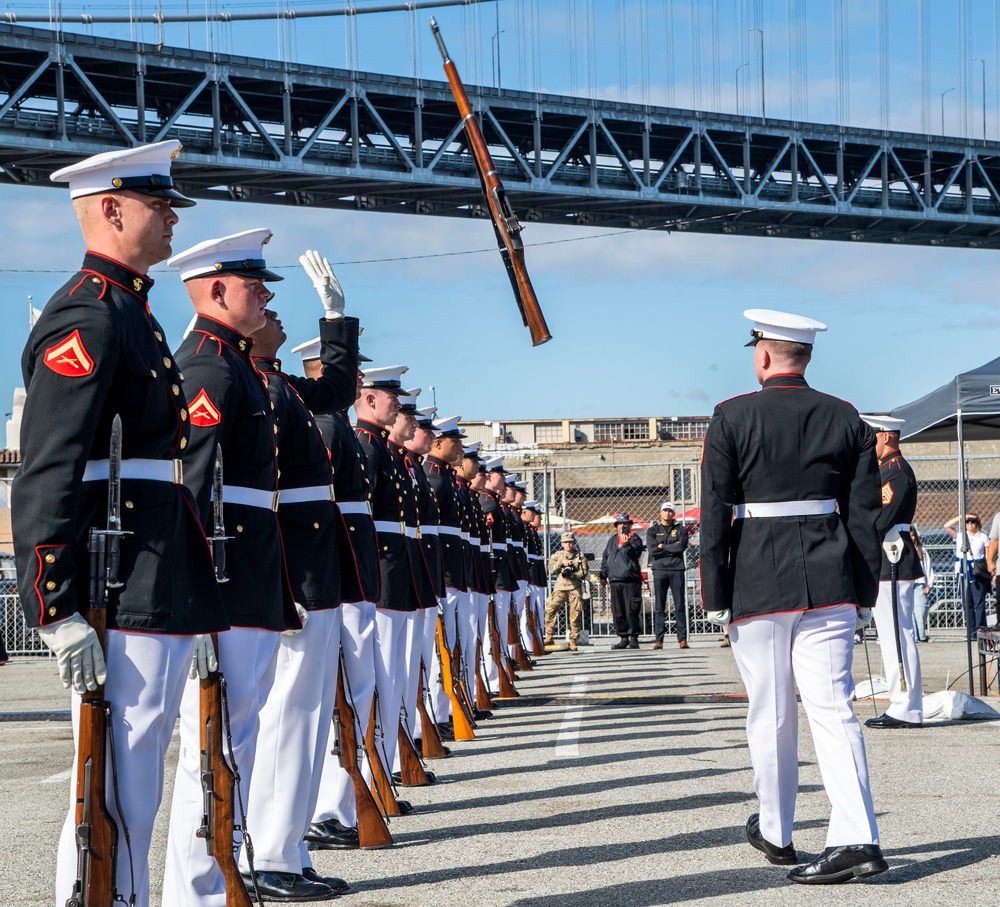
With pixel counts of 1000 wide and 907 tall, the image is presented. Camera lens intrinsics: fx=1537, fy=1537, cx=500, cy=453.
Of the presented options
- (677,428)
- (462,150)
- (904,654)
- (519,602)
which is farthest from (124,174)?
(677,428)

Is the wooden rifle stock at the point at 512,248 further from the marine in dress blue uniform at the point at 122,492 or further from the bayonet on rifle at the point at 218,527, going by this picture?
the marine in dress blue uniform at the point at 122,492

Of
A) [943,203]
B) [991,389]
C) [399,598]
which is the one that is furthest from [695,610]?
[943,203]

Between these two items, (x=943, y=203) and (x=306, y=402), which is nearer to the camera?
(x=306, y=402)

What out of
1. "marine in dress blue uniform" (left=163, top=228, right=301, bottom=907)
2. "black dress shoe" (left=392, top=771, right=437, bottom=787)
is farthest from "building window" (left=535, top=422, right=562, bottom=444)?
"marine in dress blue uniform" (left=163, top=228, right=301, bottom=907)

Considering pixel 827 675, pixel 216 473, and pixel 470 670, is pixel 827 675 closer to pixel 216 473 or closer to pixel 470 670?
pixel 216 473

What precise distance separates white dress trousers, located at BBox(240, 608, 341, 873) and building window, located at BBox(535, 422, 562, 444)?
70555 millimetres

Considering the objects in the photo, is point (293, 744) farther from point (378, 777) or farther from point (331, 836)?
point (378, 777)

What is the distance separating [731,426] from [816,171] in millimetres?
46215

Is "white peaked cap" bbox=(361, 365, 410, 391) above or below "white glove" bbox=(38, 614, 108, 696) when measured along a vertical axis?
above

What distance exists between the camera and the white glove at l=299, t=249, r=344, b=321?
604 cm

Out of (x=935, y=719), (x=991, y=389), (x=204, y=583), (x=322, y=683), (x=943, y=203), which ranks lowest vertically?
(x=935, y=719)

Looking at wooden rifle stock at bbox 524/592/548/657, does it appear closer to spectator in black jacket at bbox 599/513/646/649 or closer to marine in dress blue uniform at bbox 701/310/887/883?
spectator in black jacket at bbox 599/513/646/649

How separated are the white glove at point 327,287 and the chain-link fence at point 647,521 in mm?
4869

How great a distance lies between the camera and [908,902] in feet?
16.0
